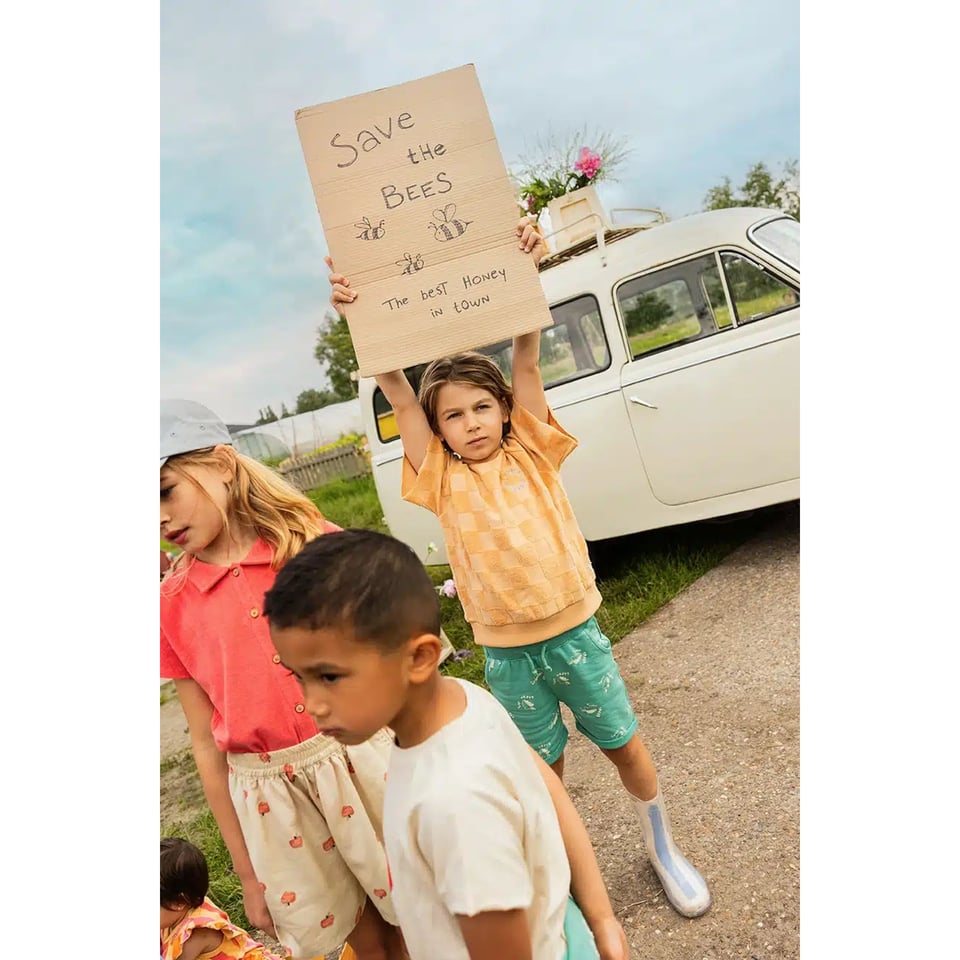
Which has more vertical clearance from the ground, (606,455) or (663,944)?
(606,455)

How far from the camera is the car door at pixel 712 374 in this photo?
4367mm

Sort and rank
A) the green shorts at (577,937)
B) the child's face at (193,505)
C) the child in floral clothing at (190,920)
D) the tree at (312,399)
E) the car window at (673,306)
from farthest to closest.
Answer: the tree at (312,399) → the car window at (673,306) → the child in floral clothing at (190,920) → the child's face at (193,505) → the green shorts at (577,937)

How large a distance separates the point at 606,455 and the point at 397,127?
326 centimetres

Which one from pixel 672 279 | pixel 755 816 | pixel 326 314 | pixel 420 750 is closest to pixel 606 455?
pixel 672 279

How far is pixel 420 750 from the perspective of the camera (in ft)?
3.61

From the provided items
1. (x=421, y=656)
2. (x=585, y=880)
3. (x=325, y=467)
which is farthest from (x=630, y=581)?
(x=325, y=467)

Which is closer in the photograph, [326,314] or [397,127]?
[397,127]

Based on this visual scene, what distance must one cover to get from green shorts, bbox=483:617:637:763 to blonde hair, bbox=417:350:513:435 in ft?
2.04

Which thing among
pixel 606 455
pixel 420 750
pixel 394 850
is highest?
pixel 420 750

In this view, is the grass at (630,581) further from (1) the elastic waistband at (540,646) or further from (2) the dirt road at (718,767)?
(1) the elastic waistband at (540,646)

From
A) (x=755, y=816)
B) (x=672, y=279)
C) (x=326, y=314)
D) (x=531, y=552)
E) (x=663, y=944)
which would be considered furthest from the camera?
(x=326, y=314)

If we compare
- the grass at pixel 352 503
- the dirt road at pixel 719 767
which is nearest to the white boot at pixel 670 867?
the dirt road at pixel 719 767

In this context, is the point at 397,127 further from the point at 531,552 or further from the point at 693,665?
the point at 693,665

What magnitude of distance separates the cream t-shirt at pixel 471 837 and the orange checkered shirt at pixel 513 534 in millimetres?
845
